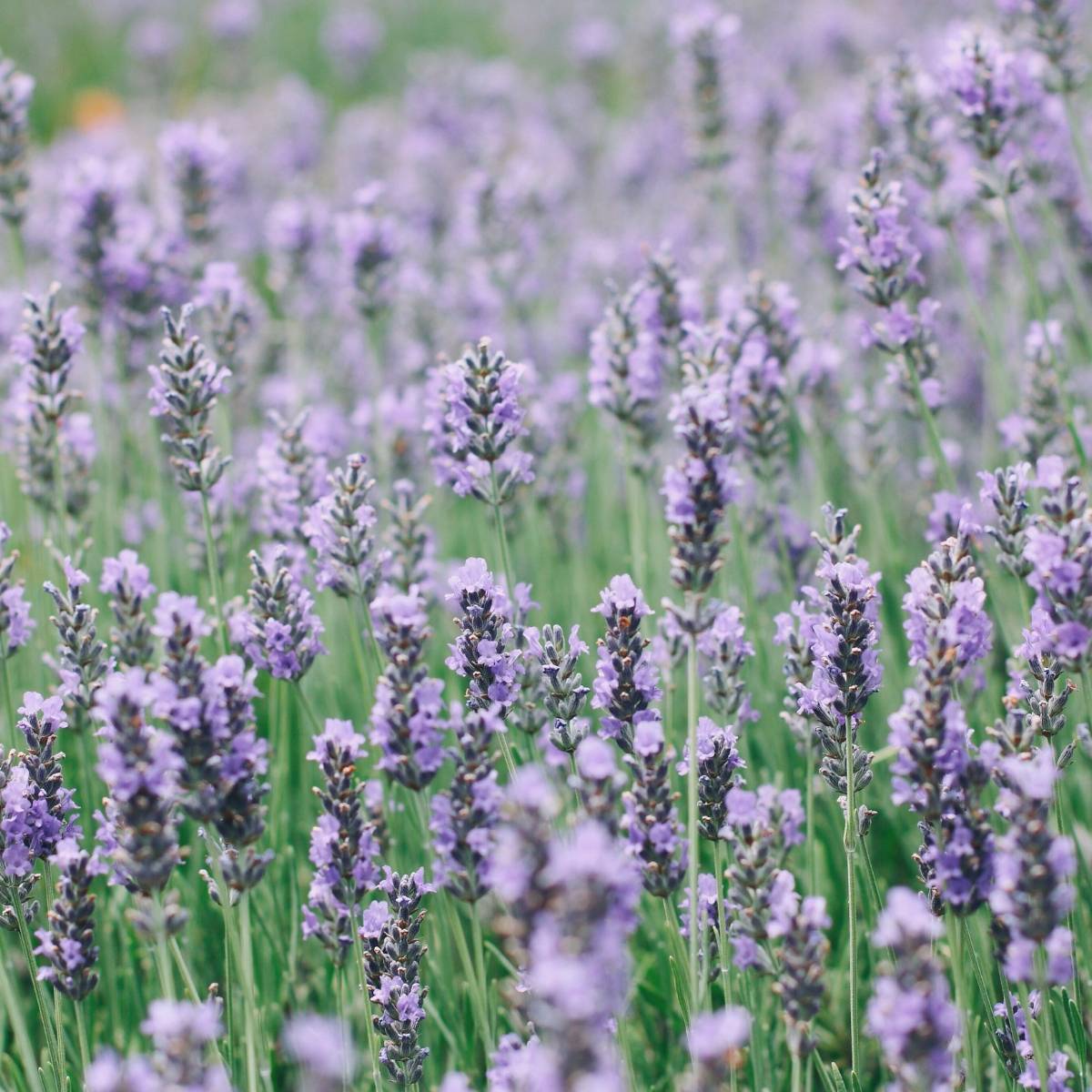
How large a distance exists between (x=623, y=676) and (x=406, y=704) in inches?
15.2

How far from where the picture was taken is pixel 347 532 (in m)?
2.52

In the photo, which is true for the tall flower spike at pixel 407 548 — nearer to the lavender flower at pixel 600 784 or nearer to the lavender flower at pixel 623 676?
the lavender flower at pixel 623 676

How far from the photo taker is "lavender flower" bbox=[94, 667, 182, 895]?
5.87ft

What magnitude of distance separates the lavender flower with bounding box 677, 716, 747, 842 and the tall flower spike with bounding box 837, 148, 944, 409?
1247mm

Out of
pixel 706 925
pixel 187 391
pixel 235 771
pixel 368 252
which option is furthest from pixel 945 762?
pixel 368 252

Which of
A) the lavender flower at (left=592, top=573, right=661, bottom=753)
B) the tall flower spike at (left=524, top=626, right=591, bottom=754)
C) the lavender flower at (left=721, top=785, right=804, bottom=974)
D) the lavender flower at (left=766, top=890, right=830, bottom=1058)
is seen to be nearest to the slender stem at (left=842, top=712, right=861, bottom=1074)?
the lavender flower at (left=721, top=785, right=804, bottom=974)

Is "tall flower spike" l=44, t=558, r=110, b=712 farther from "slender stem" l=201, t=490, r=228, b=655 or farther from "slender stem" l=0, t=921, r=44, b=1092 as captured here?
"slender stem" l=0, t=921, r=44, b=1092

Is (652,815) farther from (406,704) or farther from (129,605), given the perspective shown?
(129,605)

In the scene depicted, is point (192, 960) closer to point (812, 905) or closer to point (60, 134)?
point (812, 905)

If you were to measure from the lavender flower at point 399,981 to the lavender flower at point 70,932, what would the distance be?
0.48m

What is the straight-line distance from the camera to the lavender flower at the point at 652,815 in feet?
6.65

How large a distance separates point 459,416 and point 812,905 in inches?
45.7

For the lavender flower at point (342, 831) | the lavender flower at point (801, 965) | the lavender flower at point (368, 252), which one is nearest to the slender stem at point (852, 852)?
the lavender flower at point (801, 965)

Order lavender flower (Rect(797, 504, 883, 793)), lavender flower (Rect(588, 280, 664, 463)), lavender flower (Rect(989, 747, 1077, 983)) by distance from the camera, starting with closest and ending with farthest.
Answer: lavender flower (Rect(989, 747, 1077, 983)) < lavender flower (Rect(797, 504, 883, 793)) < lavender flower (Rect(588, 280, 664, 463))
